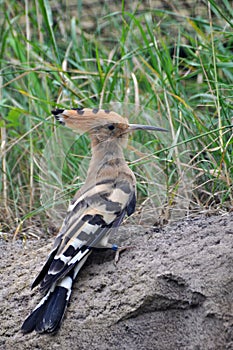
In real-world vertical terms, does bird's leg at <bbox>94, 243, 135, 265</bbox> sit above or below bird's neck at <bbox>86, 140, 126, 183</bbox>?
below

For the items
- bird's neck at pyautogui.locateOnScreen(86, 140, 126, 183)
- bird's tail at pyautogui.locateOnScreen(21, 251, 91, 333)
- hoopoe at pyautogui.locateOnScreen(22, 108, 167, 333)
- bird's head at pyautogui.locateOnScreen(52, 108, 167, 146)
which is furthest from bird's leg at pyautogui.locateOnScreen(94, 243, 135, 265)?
bird's head at pyautogui.locateOnScreen(52, 108, 167, 146)

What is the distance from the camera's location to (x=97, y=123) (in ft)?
9.28

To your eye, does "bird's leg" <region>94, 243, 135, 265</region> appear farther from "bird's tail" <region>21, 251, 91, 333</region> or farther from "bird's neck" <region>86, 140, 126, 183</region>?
"bird's neck" <region>86, 140, 126, 183</region>

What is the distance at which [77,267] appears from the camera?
2.42m

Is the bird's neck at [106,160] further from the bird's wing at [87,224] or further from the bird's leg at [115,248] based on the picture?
the bird's leg at [115,248]

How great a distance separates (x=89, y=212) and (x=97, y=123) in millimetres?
474

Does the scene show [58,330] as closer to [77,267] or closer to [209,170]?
[77,267]

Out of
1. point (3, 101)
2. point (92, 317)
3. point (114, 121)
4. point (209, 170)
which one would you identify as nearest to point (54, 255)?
point (92, 317)

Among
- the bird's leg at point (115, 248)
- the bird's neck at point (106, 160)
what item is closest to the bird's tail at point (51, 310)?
the bird's leg at point (115, 248)

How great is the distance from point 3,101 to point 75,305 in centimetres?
179

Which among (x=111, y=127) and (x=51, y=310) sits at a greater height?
(x=111, y=127)

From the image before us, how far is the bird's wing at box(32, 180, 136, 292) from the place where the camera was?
7.68 ft

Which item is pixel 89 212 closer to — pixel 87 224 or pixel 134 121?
pixel 87 224

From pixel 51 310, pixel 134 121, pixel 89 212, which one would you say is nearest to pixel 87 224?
pixel 89 212
